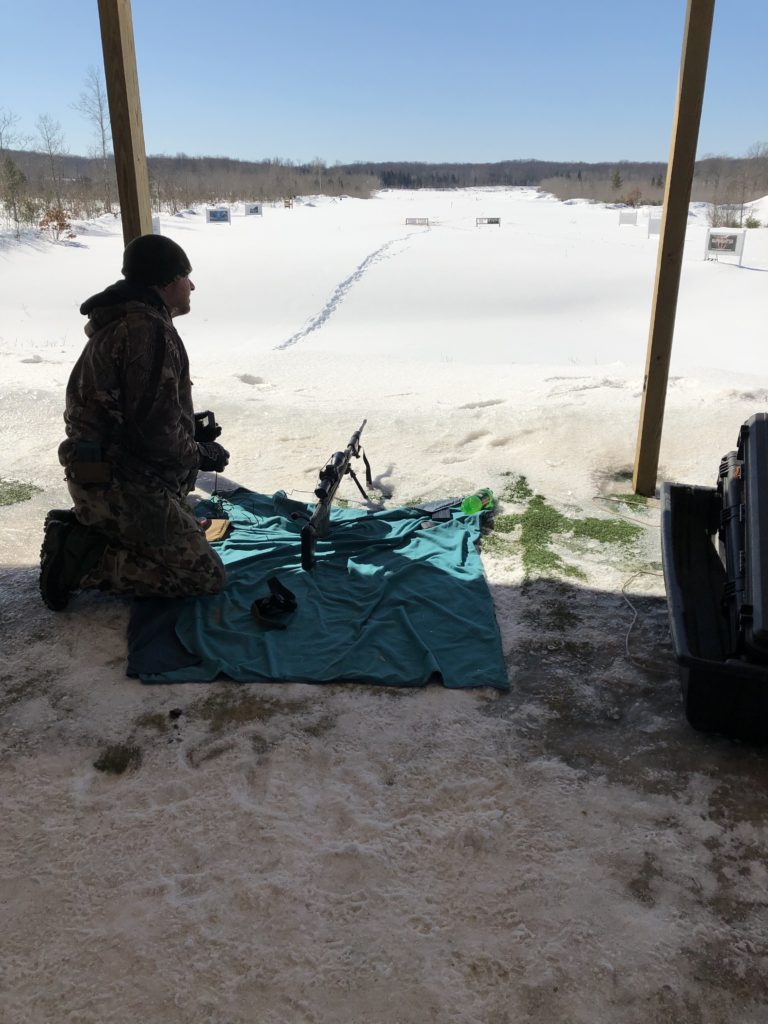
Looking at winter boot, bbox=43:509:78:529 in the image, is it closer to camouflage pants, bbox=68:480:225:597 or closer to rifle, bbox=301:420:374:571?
camouflage pants, bbox=68:480:225:597

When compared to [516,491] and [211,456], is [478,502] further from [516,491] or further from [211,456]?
[211,456]

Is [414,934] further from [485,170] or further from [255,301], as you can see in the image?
[485,170]

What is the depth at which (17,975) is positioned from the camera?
179 centimetres

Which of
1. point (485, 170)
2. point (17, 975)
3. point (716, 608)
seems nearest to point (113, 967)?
point (17, 975)

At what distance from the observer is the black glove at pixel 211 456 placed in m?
3.90

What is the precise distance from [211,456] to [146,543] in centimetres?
69

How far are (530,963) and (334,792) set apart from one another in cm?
77

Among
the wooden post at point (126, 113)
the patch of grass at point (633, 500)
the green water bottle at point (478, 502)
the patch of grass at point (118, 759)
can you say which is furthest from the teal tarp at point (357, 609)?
the wooden post at point (126, 113)

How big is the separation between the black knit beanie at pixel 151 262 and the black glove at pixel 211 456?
890 millimetres

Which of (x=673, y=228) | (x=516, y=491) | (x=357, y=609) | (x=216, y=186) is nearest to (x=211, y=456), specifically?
(x=357, y=609)

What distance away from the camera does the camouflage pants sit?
3309 mm

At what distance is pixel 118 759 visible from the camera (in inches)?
99.4

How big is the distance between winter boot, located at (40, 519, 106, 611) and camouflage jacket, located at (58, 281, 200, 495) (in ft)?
1.00

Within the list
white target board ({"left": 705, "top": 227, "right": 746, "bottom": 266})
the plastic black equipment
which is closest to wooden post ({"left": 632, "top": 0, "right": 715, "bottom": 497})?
the plastic black equipment
